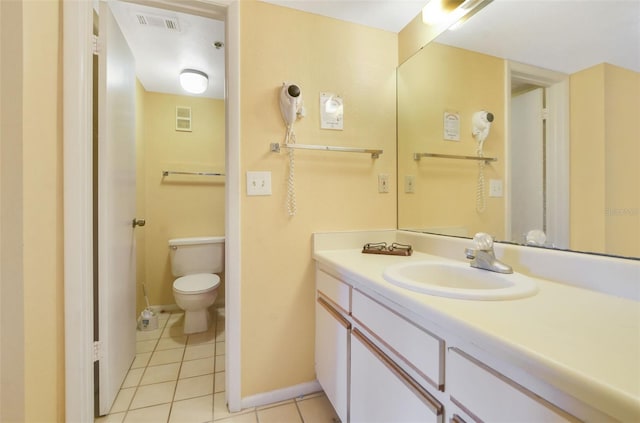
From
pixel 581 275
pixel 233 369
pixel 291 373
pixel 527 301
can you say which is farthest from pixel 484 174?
pixel 233 369

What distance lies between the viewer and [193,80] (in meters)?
2.15

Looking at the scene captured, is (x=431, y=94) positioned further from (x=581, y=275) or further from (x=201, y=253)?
(x=201, y=253)

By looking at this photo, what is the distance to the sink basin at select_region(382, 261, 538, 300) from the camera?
69cm

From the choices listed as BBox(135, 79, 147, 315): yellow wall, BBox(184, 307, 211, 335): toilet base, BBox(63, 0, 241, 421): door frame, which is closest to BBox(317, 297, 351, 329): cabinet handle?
BBox(63, 0, 241, 421): door frame

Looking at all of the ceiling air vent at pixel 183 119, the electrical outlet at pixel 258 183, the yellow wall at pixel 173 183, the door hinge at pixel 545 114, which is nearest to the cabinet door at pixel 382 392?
the electrical outlet at pixel 258 183

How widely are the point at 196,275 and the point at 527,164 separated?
8.06 ft

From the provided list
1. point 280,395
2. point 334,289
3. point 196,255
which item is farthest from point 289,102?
point 196,255

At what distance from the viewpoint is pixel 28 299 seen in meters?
0.90

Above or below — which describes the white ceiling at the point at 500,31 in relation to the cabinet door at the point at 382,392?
above

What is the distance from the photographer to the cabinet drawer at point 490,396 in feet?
1.45

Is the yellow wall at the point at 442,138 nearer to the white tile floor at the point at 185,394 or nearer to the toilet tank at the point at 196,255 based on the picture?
the white tile floor at the point at 185,394

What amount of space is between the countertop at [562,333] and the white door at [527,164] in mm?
256

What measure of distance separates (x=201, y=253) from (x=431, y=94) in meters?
2.25

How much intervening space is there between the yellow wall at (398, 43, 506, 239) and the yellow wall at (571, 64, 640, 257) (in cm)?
27
